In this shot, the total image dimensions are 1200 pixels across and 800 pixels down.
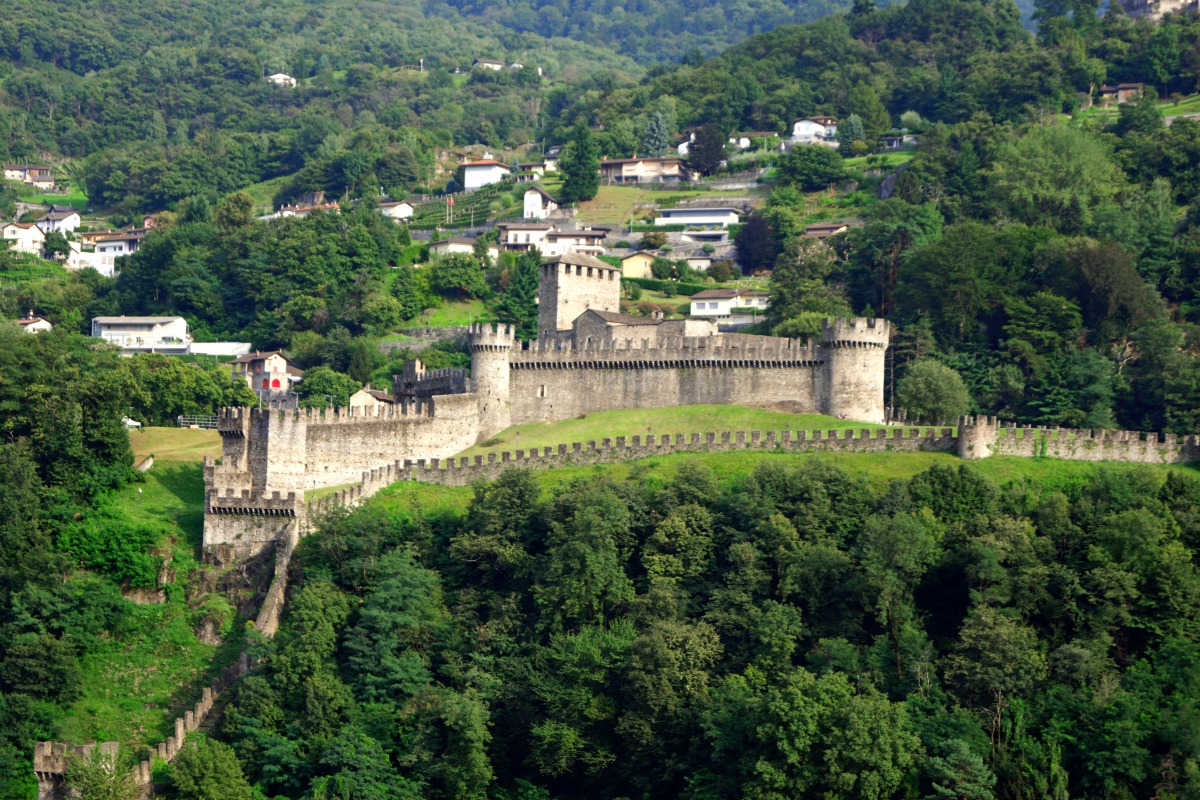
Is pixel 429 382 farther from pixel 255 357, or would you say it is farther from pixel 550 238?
pixel 550 238

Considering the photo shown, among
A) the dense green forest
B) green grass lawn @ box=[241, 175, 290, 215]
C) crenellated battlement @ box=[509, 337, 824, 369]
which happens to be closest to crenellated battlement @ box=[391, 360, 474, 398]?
crenellated battlement @ box=[509, 337, 824, 369]

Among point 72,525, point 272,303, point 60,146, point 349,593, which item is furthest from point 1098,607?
point 60,146

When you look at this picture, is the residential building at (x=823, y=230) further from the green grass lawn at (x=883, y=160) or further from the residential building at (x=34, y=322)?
the residential building at (x=34, y=322)

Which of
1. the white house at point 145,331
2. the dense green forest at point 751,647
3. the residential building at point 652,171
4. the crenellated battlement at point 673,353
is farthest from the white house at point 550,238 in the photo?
the dense green forest at point 751,647

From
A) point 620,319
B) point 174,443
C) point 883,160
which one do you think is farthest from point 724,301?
point 174,443

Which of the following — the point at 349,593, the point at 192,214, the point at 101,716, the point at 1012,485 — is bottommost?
the point at 101,716

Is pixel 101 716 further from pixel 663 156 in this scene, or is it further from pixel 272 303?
pixel 663 156
